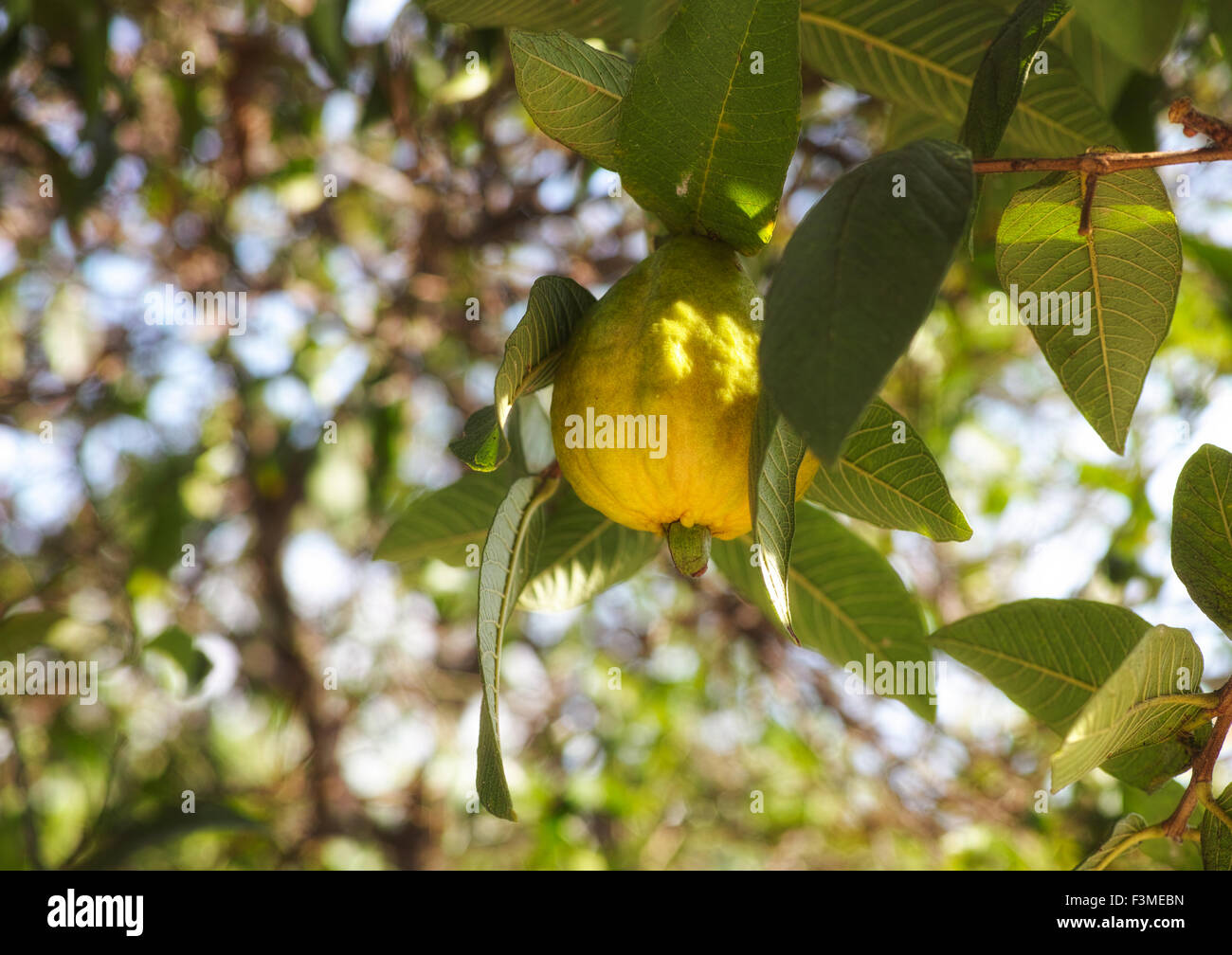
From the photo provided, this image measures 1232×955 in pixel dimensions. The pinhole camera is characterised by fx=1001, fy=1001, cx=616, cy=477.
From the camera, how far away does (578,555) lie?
0.96 m

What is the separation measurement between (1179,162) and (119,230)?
8.57 feet

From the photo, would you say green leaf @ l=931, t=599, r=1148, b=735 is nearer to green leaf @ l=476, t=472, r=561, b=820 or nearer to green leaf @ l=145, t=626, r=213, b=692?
green leaf @ l=476, t=472, r=561, b=820

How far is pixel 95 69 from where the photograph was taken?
1720 mm

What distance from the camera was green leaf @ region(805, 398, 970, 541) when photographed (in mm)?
721

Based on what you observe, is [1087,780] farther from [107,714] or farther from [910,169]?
[107,714]

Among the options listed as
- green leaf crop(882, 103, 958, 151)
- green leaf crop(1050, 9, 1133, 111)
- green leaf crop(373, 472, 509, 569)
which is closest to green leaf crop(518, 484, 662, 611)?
green leaf crop(373, 472, 509, 569)

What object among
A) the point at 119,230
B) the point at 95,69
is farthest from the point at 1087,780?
the point at 119,230

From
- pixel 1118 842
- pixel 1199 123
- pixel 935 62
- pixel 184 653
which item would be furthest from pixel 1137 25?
pixel 184 653

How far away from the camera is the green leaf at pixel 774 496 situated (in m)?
0.56

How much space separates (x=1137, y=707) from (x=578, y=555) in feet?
1.64

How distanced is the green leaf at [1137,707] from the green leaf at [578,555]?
0.42 metres

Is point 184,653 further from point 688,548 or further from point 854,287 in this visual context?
point 854,287

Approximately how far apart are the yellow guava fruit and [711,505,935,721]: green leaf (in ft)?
1.02

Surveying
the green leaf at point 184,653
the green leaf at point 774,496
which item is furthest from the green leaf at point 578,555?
the green leaf at point 184,653
